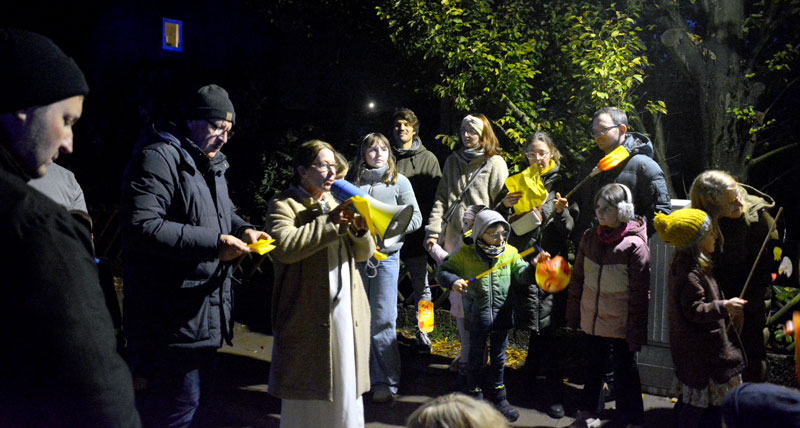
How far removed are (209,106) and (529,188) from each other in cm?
226

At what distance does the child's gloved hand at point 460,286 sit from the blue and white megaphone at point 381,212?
3.01 feet

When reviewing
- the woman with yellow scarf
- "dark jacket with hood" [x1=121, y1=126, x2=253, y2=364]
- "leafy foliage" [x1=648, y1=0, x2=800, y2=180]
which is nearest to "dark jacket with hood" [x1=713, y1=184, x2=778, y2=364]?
the woman with yellow scarf

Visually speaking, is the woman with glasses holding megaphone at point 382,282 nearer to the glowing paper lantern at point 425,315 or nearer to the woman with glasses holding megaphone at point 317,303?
the glowing paper lantern at point 425,315

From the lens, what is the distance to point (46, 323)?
4.05 feet

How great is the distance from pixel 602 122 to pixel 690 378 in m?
1.68

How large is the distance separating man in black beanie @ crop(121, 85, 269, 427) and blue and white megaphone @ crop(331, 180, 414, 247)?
0.49 meters

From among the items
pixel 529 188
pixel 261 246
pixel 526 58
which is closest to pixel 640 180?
pixel 529 188

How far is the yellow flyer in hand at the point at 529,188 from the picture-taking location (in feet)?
14.2

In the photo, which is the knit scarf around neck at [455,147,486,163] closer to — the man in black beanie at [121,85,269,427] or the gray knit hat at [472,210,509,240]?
the gray knit hat at [472,210,509,240]

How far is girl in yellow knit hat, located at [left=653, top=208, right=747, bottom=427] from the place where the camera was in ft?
11.2

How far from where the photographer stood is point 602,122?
4.25m

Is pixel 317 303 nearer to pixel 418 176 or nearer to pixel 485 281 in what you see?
pixel 485 281

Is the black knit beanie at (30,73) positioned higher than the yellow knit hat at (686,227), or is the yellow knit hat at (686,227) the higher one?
the black knit beanie at (30,73)

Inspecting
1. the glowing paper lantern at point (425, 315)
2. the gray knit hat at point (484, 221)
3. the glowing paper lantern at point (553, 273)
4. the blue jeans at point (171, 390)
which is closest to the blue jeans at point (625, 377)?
the glowing paper lantern at point (553, 273)
